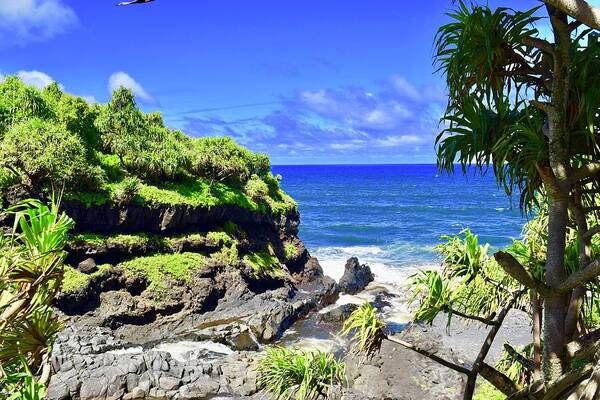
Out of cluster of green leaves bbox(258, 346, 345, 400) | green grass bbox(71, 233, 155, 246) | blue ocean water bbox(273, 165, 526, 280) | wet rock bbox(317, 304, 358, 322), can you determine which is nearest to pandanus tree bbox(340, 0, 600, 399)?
cluster of green leaves bbox(258, 346, 345, 400)

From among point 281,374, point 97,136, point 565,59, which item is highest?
point 97,136

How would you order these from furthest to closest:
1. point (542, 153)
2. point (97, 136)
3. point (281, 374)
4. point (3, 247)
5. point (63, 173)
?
point (97, 136) < point (63, 173) < point (281, 374) < point (542, 153) < point (3, 247)

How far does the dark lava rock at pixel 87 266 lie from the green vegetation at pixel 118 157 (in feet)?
9.71

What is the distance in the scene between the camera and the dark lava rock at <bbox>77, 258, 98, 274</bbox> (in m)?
22.7

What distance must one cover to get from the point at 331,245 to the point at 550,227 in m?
47.2

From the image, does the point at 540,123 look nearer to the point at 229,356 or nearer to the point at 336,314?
the point at 229,356

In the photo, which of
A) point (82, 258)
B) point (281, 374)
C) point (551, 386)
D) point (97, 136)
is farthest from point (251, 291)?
point (551, 386)

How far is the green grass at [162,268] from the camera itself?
2373 centimetres

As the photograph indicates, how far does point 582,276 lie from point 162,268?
73.5 feet

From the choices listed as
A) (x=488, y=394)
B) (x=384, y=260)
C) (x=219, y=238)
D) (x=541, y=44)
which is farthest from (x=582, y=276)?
(x=384, y=260)

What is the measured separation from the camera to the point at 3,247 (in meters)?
4.30

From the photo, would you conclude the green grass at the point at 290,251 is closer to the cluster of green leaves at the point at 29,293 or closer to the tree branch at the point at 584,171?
the tree branch at the point at 584,171

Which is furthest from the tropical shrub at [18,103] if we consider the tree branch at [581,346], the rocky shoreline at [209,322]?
the tree branch at [581,346]

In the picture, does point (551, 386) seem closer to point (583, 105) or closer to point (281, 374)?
point (583, 105)
